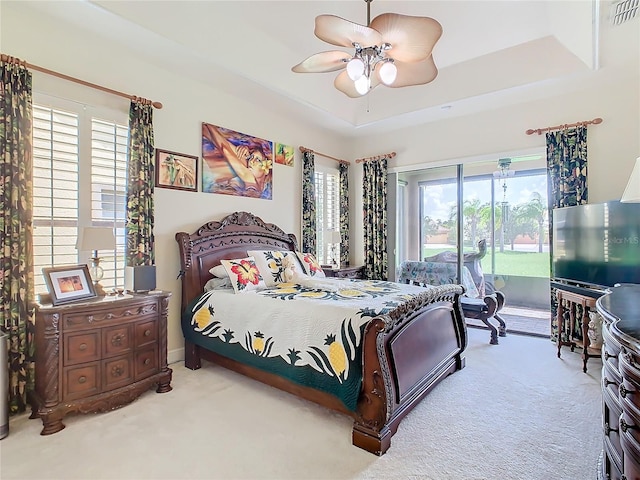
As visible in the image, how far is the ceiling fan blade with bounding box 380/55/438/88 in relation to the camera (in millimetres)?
2506

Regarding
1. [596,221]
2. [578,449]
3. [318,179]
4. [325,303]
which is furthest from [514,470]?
[318,179]

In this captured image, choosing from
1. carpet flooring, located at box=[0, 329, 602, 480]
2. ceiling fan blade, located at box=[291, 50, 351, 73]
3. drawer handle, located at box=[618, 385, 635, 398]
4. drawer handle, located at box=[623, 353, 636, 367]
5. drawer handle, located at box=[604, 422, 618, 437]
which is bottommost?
carpet flooring, located at box=[0, 329, 602, 480]

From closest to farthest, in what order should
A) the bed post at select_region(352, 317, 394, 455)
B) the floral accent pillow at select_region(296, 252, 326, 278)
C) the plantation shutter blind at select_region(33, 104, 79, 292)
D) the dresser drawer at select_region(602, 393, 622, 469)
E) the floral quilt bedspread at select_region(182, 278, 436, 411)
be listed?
the dresser drawer at select_region(602, 393, 622, 469)
the bed post at select_region(352, 317, 394, 455)
the floral quilt bedspread at select_region(182, 278, 436, 411)
the plantation shutter blind at select_region(33, 104, 79, 292)
the floral accent pillow at select_region(296, 252, 326, 278)

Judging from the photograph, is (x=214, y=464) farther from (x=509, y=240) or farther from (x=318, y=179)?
(x=509, y=240)

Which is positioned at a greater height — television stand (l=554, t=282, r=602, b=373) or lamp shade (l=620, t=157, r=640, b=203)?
lamp shade (l=620, t=157, r=640, b=203)

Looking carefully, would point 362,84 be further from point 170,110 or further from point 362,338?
point 170,110

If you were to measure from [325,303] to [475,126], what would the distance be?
3679 mm

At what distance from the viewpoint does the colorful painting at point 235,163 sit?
→ 150 inches

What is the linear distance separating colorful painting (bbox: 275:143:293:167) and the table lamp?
257 centimetres

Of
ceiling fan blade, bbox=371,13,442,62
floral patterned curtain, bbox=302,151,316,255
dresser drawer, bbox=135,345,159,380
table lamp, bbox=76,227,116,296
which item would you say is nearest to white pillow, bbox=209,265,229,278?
dresser drawer, bbox=135,345,159,380

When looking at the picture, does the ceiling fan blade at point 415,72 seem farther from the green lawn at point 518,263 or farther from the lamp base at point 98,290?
the green lawn at point 518,263

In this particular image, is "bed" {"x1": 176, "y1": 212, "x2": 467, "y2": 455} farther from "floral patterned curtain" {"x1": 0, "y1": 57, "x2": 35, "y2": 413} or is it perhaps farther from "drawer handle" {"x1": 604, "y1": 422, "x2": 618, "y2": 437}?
"floral patterned curtain" {"x1": 0, "y1": 57, "x2": 35, "y2": 413}

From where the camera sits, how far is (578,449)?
2.04 meters

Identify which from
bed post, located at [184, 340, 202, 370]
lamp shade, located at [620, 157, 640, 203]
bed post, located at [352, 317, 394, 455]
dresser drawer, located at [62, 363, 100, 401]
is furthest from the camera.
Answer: bed post, located at [184, 340, 202, 370]
